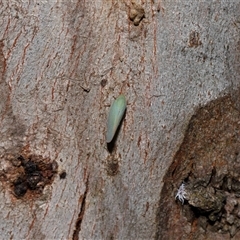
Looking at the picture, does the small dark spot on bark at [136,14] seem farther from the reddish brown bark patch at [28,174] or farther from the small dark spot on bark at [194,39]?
the reddish brown bark patch at [28,174]

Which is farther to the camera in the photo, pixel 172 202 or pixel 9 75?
pixel 172 202

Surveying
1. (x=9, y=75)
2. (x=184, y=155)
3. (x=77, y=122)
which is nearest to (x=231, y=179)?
(x=184, y=155)

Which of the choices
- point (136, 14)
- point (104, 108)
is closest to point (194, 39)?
point (136, 14)

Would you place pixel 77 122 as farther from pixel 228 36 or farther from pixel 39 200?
pixel 228 36

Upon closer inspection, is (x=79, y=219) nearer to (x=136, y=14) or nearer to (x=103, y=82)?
(x=103, y=82)

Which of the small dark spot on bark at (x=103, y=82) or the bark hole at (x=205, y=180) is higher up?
the small dark spot on bark at (x=103, y=82)

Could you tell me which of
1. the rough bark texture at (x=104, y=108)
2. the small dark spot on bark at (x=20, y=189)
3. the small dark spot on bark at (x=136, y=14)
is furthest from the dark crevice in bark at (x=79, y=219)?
the small dark spot on bark at (x=136, y=14)

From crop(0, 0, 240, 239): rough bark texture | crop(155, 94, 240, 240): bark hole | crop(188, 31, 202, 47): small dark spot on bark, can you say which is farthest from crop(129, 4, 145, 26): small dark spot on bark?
crop(155, 94, 240, 240): bark hole
